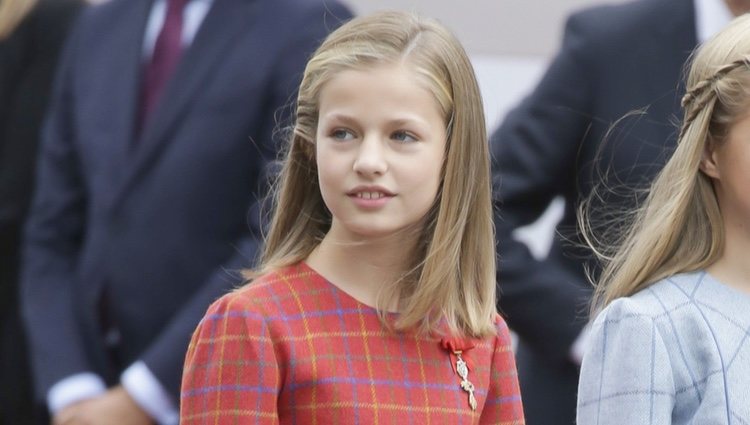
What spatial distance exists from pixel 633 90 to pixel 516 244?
44cm

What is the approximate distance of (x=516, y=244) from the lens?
4.47 m

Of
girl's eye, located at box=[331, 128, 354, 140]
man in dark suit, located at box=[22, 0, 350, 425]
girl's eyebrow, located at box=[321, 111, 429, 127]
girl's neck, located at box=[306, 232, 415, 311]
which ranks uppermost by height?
girl's eyebrow, located at box=[321, 111, 429, 127]

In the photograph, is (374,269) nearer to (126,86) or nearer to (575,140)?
(575,140)

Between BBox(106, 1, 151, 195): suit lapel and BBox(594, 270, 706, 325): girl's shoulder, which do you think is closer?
BBox(594, 270, 706, 325): girl's shoulder

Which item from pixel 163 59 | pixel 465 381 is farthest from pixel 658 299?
pixel 163 59

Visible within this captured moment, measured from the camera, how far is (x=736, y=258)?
328 centimetres

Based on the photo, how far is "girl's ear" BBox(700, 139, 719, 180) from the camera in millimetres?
3279

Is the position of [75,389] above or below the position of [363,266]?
below

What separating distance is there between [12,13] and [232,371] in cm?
253

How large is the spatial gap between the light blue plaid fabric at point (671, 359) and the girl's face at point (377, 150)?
375 millimetres

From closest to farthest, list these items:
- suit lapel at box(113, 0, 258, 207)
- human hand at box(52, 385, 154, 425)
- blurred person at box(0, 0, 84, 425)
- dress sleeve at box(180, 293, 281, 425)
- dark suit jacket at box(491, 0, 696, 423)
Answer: dress sleeve at box(180, 293, 281, 425)
dark suit jacket at box(491, 0, 696, 423)
human hand at box(52, 385, 154, 425)
suit lapel at box(113, 0, 258, 207)
blurred person at box(0, 0, 84, 425)

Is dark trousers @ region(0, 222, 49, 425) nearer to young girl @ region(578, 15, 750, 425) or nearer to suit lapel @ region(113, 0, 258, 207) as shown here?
suit lapel @ region(113, 0, 258, 207)

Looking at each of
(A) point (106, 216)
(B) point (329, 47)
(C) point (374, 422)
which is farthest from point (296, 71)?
(C) point (374, 422)

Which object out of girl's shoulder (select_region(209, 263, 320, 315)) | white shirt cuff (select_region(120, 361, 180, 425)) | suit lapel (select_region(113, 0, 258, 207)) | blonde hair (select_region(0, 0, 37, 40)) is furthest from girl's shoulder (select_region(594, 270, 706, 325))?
blonde hair (select_region(0, 0, 37, 40))
